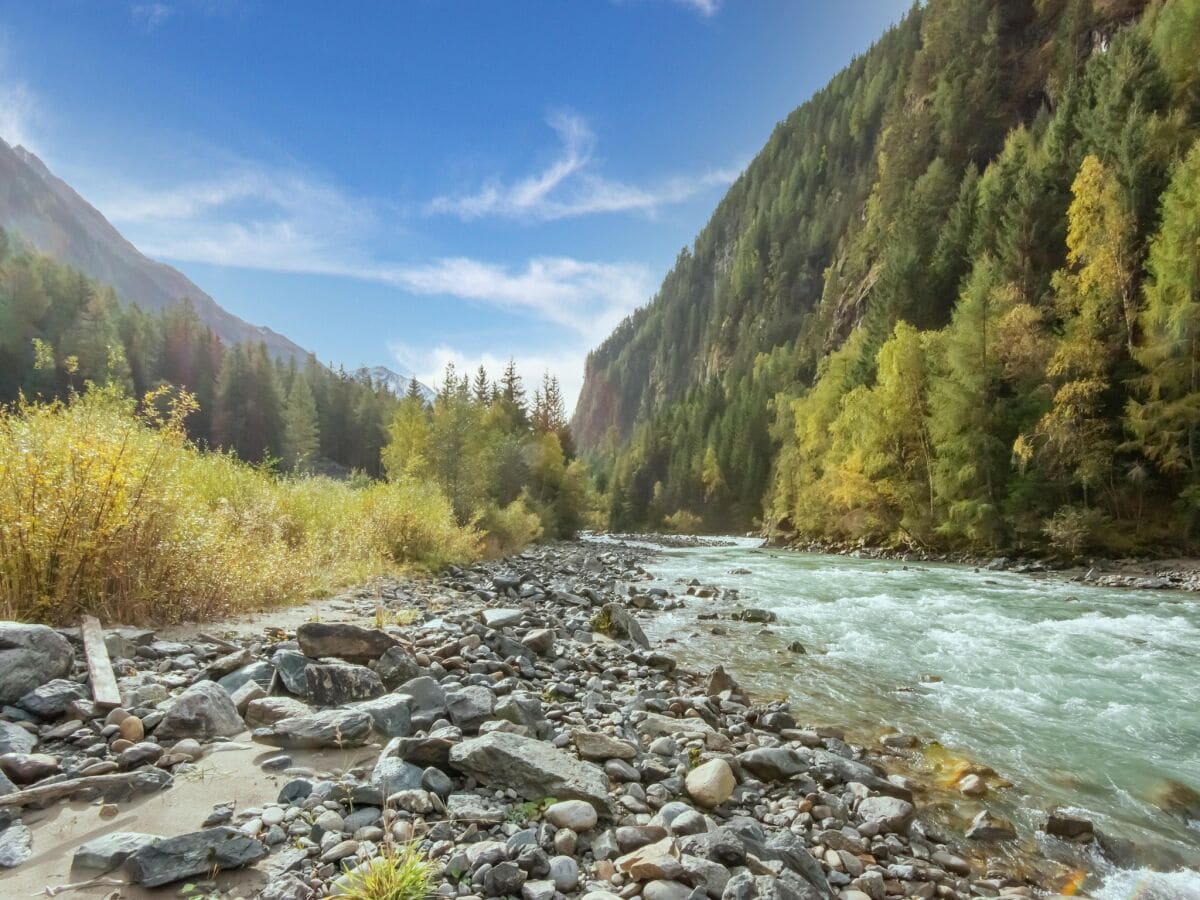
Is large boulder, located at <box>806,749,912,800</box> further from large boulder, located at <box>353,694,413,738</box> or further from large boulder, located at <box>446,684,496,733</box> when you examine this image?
large boulder, located at <box>353,694,413,738</box>

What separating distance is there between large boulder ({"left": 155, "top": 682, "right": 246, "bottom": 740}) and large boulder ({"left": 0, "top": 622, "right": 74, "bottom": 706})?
3.05ft

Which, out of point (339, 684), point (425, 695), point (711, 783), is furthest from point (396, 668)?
point (711, 783)

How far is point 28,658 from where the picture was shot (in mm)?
3863

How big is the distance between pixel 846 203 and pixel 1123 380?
89473 millimetres

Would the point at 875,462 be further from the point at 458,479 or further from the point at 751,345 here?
the point at 751,345

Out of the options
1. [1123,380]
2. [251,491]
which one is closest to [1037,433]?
[1123,380]

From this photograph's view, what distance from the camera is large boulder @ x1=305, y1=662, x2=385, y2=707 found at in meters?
4.48

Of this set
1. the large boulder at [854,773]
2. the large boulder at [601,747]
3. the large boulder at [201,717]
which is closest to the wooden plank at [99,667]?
the large boulder at [201,717]

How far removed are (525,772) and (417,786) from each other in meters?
0.64

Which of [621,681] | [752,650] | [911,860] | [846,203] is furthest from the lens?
[846,203]

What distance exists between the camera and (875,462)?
29234mm

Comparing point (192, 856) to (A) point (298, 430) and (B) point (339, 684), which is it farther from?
(A) point (298, 430)

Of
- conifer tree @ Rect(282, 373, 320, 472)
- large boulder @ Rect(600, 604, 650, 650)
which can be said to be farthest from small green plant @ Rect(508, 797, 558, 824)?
conifer tree @ Rect(282, 373, 320, 472)

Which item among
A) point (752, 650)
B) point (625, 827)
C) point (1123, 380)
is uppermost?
point (1123, 380)
